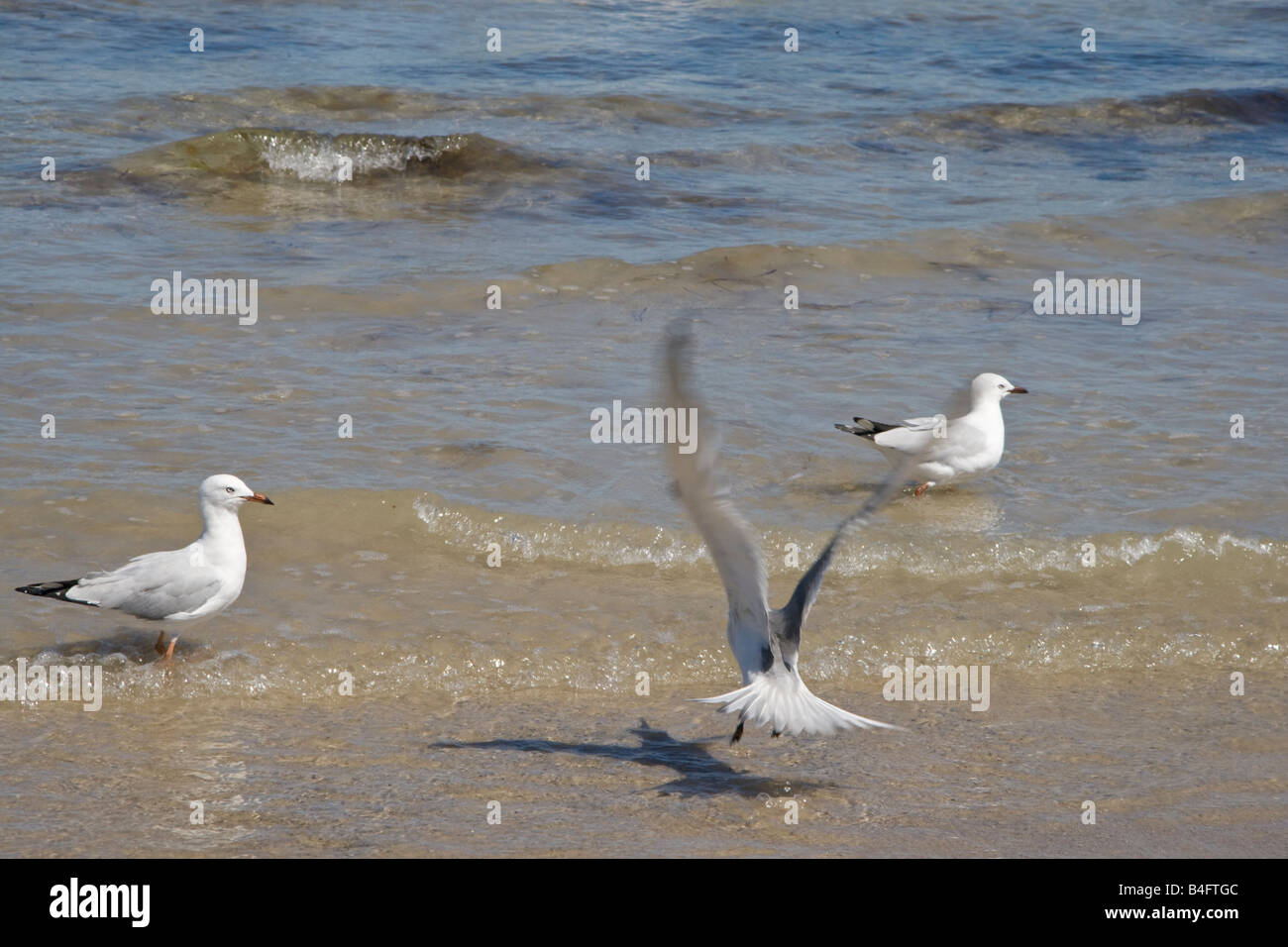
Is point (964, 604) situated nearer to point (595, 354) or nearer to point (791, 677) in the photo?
point (791, 677)

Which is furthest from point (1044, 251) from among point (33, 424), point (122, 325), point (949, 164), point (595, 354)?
point (33, 424)

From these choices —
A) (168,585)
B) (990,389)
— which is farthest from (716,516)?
(990,389)

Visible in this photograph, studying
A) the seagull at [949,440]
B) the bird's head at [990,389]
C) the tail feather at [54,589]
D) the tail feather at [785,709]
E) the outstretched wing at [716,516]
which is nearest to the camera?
the outstretched wing at [716,516]

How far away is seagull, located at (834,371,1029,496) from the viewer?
23.9 ft

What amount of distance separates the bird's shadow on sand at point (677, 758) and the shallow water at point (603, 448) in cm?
2

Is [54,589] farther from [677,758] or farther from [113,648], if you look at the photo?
[677,758]

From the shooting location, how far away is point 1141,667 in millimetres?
5555

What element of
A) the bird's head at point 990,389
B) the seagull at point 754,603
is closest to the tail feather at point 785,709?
the seagull at point 754,603

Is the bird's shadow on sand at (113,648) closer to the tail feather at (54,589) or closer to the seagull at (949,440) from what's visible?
the tail feather at (54,589)

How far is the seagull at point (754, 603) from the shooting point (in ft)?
13.5

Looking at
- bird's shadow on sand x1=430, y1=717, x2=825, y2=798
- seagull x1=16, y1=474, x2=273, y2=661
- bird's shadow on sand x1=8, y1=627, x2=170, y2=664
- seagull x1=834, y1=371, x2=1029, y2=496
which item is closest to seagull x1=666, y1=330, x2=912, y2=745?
bird's shadow on sand x1=430, y1=717, x2=825, y2=798

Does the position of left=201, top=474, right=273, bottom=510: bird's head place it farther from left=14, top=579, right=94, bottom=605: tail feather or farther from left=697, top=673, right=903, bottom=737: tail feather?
left=697, top=673, right=903, bottom=737: tail feather

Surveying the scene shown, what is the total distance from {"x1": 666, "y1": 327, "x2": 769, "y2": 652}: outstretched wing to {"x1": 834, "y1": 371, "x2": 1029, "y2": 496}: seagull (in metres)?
2.82

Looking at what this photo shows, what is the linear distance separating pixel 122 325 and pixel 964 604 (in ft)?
17.9
